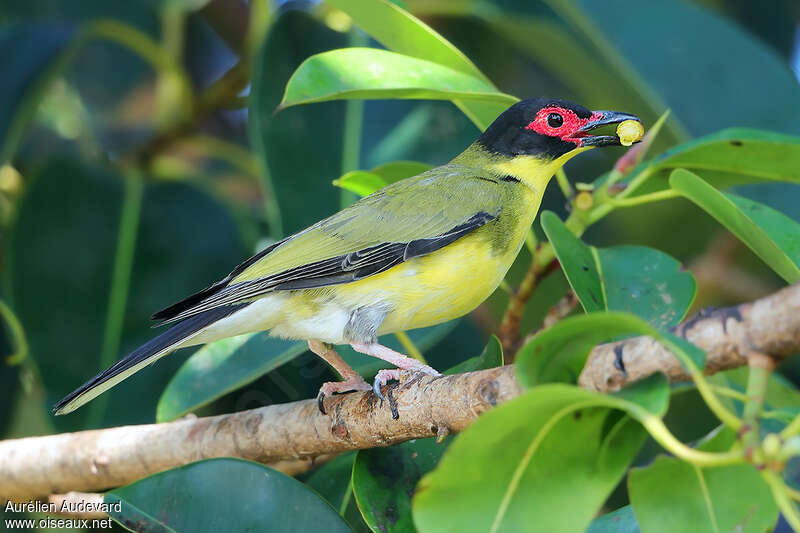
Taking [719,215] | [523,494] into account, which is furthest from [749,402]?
[719,215]

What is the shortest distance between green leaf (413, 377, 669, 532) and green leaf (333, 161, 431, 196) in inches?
58.3

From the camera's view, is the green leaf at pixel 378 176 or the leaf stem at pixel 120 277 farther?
the leaf stem at pixel 120 277

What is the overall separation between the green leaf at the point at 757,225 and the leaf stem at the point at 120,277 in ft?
8.02

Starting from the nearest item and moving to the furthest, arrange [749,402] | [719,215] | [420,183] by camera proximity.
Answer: [749,402] → [719,215] → [420,183]

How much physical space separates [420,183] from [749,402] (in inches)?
73.3

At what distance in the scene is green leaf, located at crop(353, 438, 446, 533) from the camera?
2.31 metres

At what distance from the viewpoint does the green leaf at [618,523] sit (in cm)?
223

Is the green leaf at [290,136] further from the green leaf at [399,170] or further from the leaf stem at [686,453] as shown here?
the leaf stem at [686,453]

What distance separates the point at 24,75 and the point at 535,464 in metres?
3.18

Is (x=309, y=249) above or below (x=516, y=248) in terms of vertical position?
above

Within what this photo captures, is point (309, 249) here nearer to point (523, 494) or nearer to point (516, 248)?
point (516, 248)

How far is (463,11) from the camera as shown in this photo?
4559 millimetres

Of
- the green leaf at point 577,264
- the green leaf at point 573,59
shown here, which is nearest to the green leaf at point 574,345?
the green leaf at point 577,264

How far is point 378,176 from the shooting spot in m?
3.15
